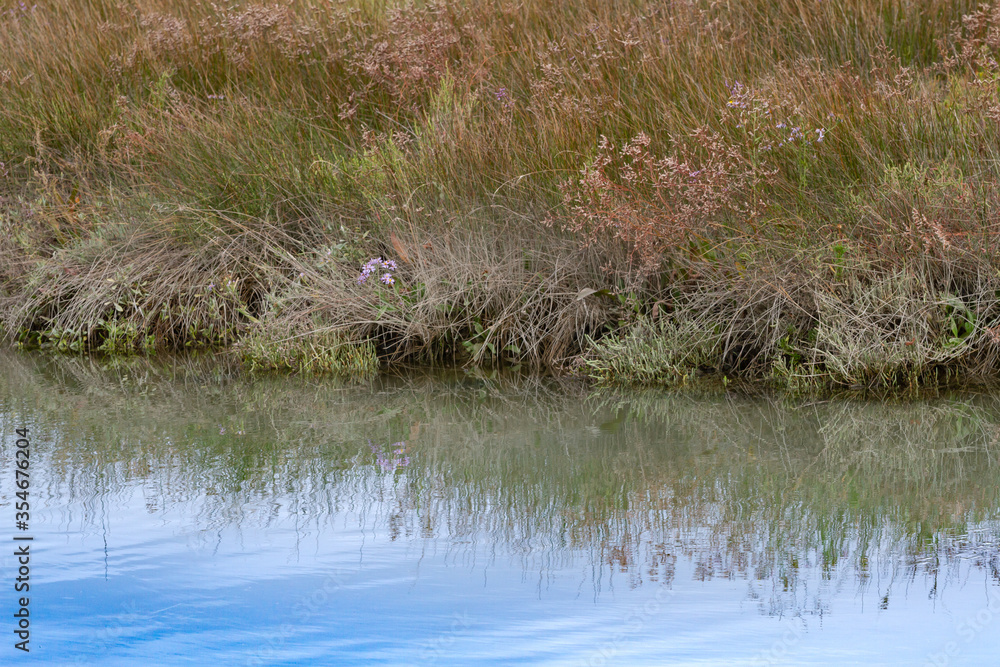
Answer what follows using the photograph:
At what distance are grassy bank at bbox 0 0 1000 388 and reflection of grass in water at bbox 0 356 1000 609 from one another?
17.0 inches

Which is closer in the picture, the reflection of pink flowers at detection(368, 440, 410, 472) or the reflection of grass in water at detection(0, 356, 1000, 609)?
the reflection of grass in water at detection(0, 356, 1000, 609)

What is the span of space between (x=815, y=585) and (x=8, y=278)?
624 cm

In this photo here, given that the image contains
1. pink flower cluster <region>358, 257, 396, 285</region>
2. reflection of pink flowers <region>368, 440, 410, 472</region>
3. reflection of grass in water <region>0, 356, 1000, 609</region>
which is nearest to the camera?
reflection of grass in water <region>0, 356, 1000, 609</region>

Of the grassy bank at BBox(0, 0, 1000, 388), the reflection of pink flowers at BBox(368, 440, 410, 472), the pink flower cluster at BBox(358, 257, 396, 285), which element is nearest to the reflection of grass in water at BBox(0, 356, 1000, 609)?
the reflection of pink flowers at BBox(368, 440, 410, 472)

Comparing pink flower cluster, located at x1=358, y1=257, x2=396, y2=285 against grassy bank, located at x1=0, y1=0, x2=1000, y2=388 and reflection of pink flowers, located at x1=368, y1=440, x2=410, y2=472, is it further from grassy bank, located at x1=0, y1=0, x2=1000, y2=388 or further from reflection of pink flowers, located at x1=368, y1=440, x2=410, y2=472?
reflection of pink flowers, located at x1=368, y1=440, x2=410, y2=472

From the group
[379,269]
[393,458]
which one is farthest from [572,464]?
[379,269]

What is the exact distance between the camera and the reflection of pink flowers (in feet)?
13.7

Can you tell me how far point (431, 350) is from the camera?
6.34 meters

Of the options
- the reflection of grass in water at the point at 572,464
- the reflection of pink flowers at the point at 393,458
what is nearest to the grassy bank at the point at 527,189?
the reflection of grass in water at the point at 572,464

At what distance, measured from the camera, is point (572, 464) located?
4211 millimetres

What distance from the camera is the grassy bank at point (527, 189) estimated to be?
5.35m

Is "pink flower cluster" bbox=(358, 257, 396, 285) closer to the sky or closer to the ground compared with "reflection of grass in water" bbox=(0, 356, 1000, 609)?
closer to the sky

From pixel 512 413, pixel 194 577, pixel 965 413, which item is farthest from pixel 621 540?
pixel 965 413

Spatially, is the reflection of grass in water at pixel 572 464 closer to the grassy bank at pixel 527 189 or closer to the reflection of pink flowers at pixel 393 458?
the reflection of pink flowers at pixel 393 458
